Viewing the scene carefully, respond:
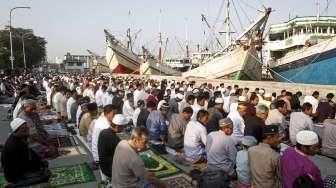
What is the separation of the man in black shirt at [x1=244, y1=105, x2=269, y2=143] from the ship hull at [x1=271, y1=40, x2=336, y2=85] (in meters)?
18.5

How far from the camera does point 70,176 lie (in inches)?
363

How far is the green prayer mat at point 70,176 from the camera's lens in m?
8.70

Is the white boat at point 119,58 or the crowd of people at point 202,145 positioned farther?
the white boat at point 119,58

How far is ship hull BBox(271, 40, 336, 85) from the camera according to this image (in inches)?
1005

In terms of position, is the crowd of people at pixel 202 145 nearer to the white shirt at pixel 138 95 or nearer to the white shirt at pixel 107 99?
the white shirt at pixel 107 99

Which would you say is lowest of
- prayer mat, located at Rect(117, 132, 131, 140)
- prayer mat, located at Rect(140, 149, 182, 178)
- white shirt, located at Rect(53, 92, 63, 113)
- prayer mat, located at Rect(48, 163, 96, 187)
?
prayer mat, located at Rect(48, 163, 96, 187)

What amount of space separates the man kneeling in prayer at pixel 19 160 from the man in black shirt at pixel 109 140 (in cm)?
134

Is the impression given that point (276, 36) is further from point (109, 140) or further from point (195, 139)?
point (109, 140)

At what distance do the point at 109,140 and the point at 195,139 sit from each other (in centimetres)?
275

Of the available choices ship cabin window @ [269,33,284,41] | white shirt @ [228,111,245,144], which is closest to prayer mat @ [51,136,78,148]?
white shirt @ [228,111,245,144]

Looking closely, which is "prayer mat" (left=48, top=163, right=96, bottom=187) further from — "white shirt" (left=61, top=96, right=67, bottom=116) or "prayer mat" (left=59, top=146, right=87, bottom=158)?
"white shirt" (left=61, top=96, right=67, bottom=116)

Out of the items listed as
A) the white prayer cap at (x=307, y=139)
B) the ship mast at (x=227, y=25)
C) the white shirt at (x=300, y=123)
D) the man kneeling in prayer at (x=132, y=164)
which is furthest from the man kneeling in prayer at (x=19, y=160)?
the ship mast at (x=227, y=25)

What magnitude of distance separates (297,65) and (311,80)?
2570mm

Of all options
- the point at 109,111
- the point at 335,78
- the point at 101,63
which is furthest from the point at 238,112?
the point at 101,63
